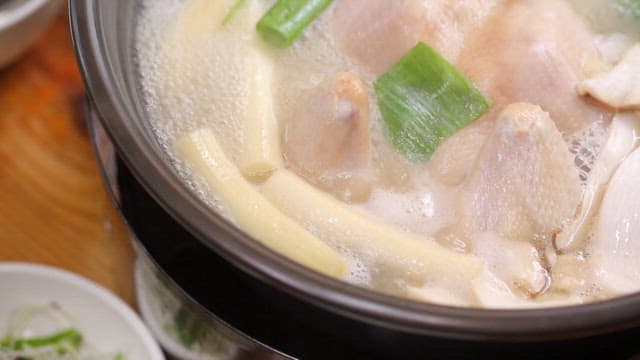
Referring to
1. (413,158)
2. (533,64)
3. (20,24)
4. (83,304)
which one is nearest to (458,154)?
(413,158)

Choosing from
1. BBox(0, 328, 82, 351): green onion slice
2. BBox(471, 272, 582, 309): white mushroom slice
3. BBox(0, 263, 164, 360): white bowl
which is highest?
BBox(471, 272, 582, 309): white mushroom slice

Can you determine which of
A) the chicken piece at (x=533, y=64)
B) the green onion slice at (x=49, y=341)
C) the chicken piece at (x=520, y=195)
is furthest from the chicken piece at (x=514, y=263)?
the green onion slice at (x=49, y=341)

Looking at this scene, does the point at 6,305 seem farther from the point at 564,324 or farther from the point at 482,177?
the point at 564,324

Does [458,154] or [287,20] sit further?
[287,20]

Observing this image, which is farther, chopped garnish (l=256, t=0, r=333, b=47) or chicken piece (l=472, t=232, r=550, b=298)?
chopped garnish (l=256, t=0, r=333, b=47)

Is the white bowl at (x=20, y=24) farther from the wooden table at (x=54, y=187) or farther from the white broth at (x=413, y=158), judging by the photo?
the white broth at (x=413, y=158)

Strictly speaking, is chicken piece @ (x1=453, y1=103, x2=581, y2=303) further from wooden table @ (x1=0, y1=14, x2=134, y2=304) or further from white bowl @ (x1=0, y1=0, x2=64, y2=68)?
white bowl @ (x1=0, y1=0, x2=64, y2=68)

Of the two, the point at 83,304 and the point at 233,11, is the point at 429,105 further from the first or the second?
the point at 83,304

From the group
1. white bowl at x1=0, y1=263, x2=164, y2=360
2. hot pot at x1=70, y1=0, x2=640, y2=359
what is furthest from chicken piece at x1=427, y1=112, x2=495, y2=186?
white bowl at x1=0, y1=263, x2=164, y2=360
